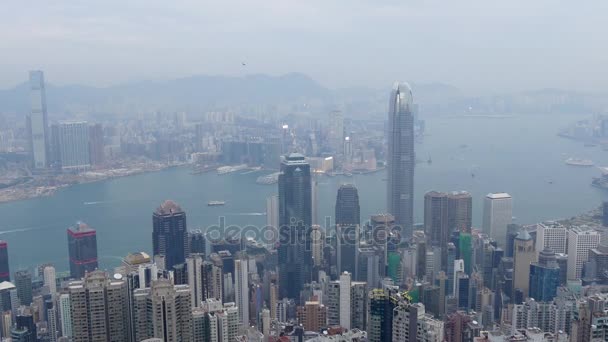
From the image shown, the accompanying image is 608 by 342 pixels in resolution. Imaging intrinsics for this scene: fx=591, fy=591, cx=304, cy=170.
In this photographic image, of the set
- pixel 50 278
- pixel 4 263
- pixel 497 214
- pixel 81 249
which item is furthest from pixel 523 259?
pixel 4 263

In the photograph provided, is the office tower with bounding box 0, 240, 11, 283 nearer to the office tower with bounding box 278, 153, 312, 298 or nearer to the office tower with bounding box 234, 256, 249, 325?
the office tower with bounding box 234, 256, 249, 325

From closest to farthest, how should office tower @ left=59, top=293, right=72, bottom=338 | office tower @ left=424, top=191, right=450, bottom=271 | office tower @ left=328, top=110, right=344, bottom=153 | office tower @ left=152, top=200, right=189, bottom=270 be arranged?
office tower @ left=59, top=293, right=72, bottom=338
office tower @ left=152, top=200, right=189, bottom=270
office tower @ left=424, top=191, right=450, bottom=271
office tower @ left=328, top=110, right=344, bottom=153

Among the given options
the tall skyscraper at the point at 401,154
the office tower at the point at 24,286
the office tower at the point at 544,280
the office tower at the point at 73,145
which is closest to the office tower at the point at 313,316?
the office tower at the point at 544,280

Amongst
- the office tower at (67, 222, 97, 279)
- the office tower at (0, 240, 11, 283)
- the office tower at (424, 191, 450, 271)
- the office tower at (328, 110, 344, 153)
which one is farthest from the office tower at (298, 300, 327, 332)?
the office tower at (328, 110, 344, 153)

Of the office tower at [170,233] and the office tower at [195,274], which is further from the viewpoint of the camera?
the office tower at [170,233]

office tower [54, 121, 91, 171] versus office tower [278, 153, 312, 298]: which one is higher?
office tower [54, 121, 91, 171]

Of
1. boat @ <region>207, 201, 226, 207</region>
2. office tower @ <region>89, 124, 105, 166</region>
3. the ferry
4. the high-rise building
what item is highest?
office tower @ <region>89, 124, 105, 166</region>

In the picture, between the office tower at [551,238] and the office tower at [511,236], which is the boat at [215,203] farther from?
the office tower at [551,238]
